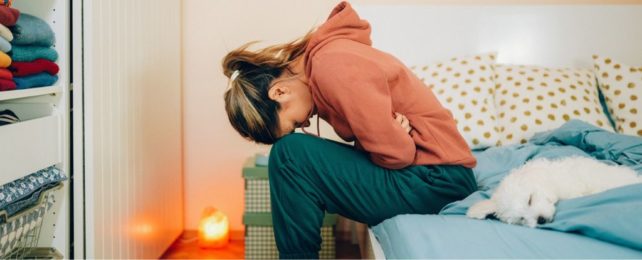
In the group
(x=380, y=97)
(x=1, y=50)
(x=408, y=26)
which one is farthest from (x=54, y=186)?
(x=408, y=26)

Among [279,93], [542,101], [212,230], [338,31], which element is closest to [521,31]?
[542,101]

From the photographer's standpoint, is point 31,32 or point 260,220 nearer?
point 31,32

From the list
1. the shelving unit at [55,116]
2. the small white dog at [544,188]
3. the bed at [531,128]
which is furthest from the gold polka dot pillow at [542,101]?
the shelving unit at [55,116]

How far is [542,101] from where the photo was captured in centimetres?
202

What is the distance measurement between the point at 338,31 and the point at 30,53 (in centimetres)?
73

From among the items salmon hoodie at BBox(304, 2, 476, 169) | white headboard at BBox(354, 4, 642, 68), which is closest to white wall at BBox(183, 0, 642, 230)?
white headboard at BBox(354, 4, 642, 68)

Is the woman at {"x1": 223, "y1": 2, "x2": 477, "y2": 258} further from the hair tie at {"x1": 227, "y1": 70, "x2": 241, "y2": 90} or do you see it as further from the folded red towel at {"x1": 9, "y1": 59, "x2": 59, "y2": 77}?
the folded red towel at {"x1": 9, "y1": 59, "x2": 59, "y2": 77}

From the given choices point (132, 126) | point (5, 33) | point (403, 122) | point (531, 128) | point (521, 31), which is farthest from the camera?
point (521, 31)

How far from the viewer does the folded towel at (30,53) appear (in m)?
1.20

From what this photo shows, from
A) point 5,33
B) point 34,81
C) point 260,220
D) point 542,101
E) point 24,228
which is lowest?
point 260,220

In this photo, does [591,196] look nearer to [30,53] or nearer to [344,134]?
[344,134]

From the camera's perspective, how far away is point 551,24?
2.35m

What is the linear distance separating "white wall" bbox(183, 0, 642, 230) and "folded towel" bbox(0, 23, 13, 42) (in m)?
1.25

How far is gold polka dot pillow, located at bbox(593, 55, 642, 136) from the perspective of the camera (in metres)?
1.98
